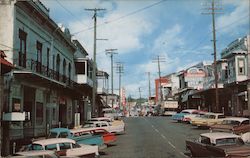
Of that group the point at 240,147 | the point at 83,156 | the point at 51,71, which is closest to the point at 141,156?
the point at 83,156

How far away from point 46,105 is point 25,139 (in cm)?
616

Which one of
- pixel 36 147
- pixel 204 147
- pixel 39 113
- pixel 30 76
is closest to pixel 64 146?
pixel 36 147

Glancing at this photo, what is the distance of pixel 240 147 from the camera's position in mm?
13430

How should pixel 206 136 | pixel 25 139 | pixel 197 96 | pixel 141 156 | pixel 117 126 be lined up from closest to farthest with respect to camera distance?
pixel 206 136
pixel 141 156
pixel 25 139
pixel 117 126
pixel 197 96

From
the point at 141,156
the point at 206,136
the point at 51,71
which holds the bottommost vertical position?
the point at 141,156

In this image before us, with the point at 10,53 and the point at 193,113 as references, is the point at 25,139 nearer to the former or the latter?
the point at 10,53

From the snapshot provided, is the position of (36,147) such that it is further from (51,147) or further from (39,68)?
(39,68)

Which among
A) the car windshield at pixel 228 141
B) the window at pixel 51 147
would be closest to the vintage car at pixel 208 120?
the car windshield at pixel 228 141

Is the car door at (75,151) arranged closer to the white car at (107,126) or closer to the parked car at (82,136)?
the parked car at (82,136)

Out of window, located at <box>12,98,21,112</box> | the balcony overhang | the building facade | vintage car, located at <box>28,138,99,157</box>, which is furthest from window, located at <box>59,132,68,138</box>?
vintage car, located at <box>28,138,99,157</box>

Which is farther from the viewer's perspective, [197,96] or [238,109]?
[197,96]

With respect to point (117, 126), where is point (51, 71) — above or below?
above

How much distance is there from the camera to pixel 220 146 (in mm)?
14125

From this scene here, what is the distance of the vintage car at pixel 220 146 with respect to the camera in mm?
12839
